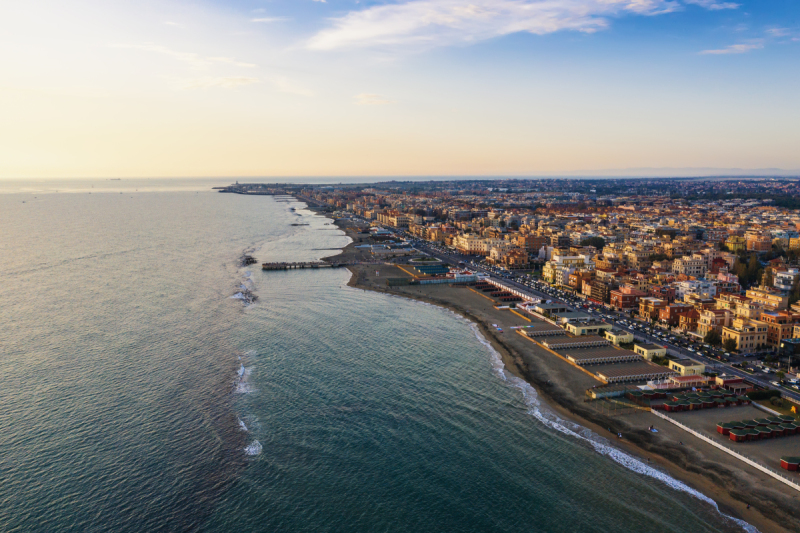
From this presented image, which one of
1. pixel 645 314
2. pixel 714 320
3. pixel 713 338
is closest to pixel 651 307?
pixel 645 314

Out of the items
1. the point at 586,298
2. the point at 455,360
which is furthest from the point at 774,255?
the point at 455,360

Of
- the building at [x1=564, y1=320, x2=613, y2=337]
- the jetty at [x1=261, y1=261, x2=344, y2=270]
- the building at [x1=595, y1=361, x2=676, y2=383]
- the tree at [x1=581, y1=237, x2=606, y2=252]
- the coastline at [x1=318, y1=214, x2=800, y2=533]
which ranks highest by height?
the tree at [x1=581, y1=237, x2=606, y2=252]

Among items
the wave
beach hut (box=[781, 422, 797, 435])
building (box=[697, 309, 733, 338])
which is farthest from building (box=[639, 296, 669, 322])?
beach hut (box=[781, 422, 797, 435])

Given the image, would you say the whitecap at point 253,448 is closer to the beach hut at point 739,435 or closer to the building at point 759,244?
the beach hut at point 739,435

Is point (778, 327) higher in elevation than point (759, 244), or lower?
lower

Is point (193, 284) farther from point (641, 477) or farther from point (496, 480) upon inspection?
point (641, 477)

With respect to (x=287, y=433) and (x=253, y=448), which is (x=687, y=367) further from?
(x=253, y=448)

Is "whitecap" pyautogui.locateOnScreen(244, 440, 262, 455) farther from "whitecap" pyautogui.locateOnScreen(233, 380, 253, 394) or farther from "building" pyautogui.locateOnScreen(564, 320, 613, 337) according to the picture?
"building" pyautogui.locateOnScreen(564, 320, 613, 337)
